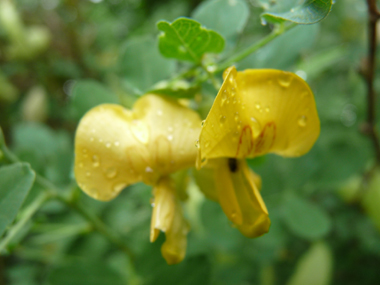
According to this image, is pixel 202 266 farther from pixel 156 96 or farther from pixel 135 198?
pixel 135 198

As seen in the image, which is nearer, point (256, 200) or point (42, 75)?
point (256, 200)

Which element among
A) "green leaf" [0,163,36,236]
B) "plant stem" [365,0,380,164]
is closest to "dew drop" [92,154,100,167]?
"green leaf" [0,163,36,236]

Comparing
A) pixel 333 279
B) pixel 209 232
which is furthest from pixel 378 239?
pixel 209 232

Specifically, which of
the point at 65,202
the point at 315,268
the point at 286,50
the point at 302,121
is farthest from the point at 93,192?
the point at 315,268

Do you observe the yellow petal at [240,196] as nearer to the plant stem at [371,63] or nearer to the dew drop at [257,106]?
the dew drop at [257,106]

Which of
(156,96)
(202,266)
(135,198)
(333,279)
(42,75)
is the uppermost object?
(156,96)

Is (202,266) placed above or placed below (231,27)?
below
